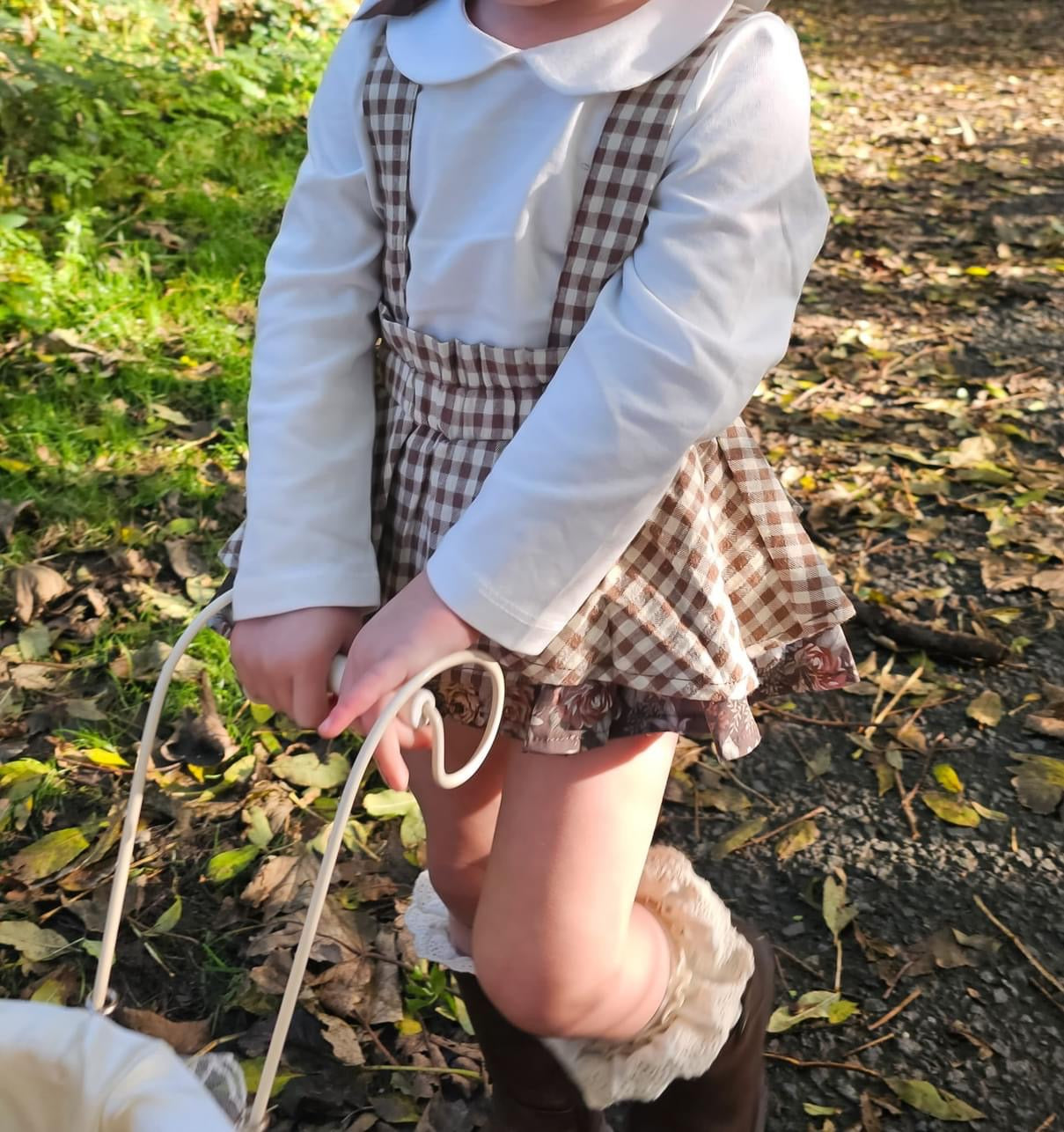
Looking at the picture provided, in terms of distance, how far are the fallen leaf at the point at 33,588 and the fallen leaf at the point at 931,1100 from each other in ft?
6.09

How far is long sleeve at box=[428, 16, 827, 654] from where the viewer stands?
104cm

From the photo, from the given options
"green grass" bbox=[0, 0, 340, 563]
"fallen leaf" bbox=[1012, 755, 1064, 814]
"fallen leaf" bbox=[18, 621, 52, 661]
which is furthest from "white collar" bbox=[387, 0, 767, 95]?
"green grass" bbox=[0, 0, 340, 563]

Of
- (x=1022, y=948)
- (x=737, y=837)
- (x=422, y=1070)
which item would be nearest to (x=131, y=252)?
(x=737, y=837)

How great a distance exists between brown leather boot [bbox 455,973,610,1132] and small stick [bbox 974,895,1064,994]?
0.76m

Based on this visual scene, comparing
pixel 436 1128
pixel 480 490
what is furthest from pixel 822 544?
pixel 480 490

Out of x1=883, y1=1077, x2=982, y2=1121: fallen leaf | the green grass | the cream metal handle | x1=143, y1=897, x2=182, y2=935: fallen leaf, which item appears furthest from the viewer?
the green grass

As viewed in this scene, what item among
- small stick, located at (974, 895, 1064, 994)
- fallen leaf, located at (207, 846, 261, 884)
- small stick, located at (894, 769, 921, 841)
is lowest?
fallen leaf, located at (207, 846, 261, 884)

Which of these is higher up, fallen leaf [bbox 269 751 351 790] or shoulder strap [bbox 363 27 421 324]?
shoulder strap [bbox 363 27 421 324]

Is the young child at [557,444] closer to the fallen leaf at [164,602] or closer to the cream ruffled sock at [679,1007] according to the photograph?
the cream ruffled sock at [679,1007]

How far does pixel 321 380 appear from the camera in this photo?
127 centimetres

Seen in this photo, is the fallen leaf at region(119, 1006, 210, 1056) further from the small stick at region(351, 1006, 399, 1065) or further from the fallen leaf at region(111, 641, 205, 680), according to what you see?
the fallen leaf at region(111, 641, 205, 680)

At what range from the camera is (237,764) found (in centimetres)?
216

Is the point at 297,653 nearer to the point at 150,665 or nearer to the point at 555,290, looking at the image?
the point at 555,290

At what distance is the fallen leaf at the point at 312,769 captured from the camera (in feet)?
7.01
